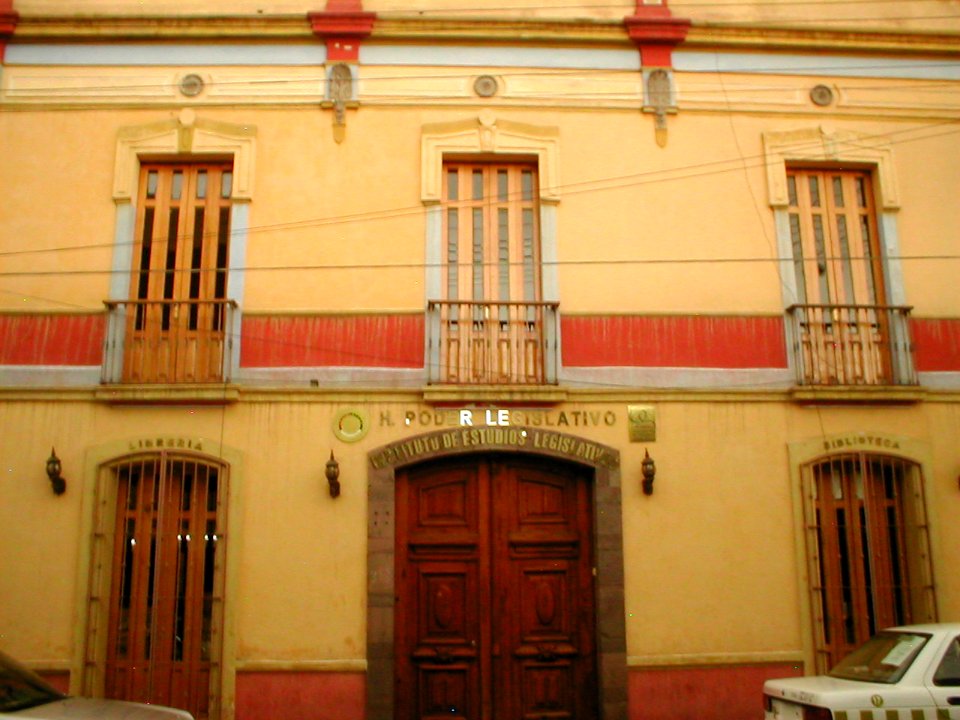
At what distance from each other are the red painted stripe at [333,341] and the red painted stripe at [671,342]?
1.76 meters

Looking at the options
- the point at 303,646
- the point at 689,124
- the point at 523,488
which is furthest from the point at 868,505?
the point at 303,646

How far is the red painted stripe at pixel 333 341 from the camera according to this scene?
34.6ft

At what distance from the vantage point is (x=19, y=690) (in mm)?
6539

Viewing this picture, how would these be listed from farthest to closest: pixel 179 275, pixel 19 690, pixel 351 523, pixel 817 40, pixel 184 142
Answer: pixel 817 40 < pixel 184 142 < pixel 179 275 < pixel 351 523 < pixel 19 690

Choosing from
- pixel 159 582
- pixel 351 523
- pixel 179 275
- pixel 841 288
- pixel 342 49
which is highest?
pixel 342 49

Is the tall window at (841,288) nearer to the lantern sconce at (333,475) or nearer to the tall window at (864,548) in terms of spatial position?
the tall window at (864,548)

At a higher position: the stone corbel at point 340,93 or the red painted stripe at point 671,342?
the stone corbel at point 340,93

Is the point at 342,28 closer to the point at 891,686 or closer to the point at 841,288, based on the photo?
the point at 841,288

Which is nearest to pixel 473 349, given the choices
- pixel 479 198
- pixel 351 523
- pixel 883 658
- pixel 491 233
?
pixel 491 233

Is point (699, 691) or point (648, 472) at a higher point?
point (648, 472)

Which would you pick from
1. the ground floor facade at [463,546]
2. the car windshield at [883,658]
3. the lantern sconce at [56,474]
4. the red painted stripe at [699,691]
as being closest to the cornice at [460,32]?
the ground floor facade at [463,546]

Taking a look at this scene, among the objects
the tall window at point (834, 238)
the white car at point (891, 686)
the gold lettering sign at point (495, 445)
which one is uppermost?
the tall window at point (834, 238)

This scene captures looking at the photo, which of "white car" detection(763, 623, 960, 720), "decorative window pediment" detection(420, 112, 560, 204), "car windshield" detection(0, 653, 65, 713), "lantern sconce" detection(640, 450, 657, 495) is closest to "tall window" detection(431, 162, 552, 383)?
"decorative window pediment" detection(420, 112, 560, 204)

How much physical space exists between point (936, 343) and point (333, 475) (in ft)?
22.8
